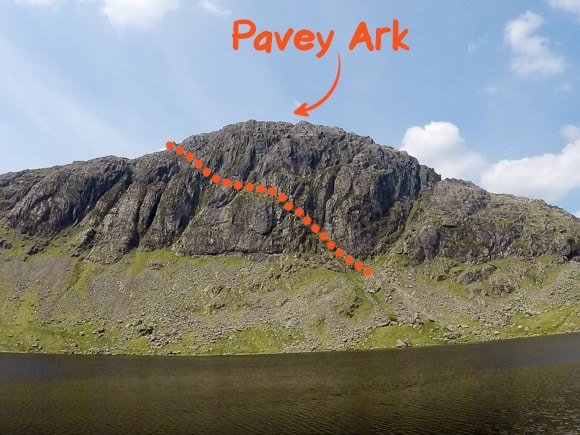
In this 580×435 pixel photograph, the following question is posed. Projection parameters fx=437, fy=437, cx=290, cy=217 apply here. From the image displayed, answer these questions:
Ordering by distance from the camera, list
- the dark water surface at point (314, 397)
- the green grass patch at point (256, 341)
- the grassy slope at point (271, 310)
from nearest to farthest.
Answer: the dark water surface at point (314, 397) < the green grass patch at point (256, 341) < the grassy slope at point (271, 310)

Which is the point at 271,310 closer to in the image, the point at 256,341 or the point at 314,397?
the point at 256,341

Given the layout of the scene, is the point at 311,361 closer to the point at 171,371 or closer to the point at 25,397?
the point at 171,371

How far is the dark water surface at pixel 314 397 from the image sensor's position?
156 feet

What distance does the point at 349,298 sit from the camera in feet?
554

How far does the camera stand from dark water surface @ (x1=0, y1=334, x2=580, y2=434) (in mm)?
47656

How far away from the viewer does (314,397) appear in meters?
63.0

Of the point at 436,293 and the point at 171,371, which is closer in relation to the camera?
the point at 171,371

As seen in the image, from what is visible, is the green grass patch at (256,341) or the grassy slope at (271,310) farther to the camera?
the grassy slope at (271,310)

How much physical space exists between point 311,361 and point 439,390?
53.2 m

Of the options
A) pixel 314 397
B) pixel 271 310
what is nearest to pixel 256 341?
pixel 271 310

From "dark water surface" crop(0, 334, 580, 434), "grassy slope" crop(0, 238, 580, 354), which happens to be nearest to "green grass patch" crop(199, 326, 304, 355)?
"grassy slope" crop(0, 238, 580, 354)

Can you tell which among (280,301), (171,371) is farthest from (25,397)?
(280,301)

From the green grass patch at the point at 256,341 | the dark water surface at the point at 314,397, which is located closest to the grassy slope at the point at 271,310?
the green grass patch at the point at 256,341

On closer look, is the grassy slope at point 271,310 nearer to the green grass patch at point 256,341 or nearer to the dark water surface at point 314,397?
the green grass patch at point 256,341
